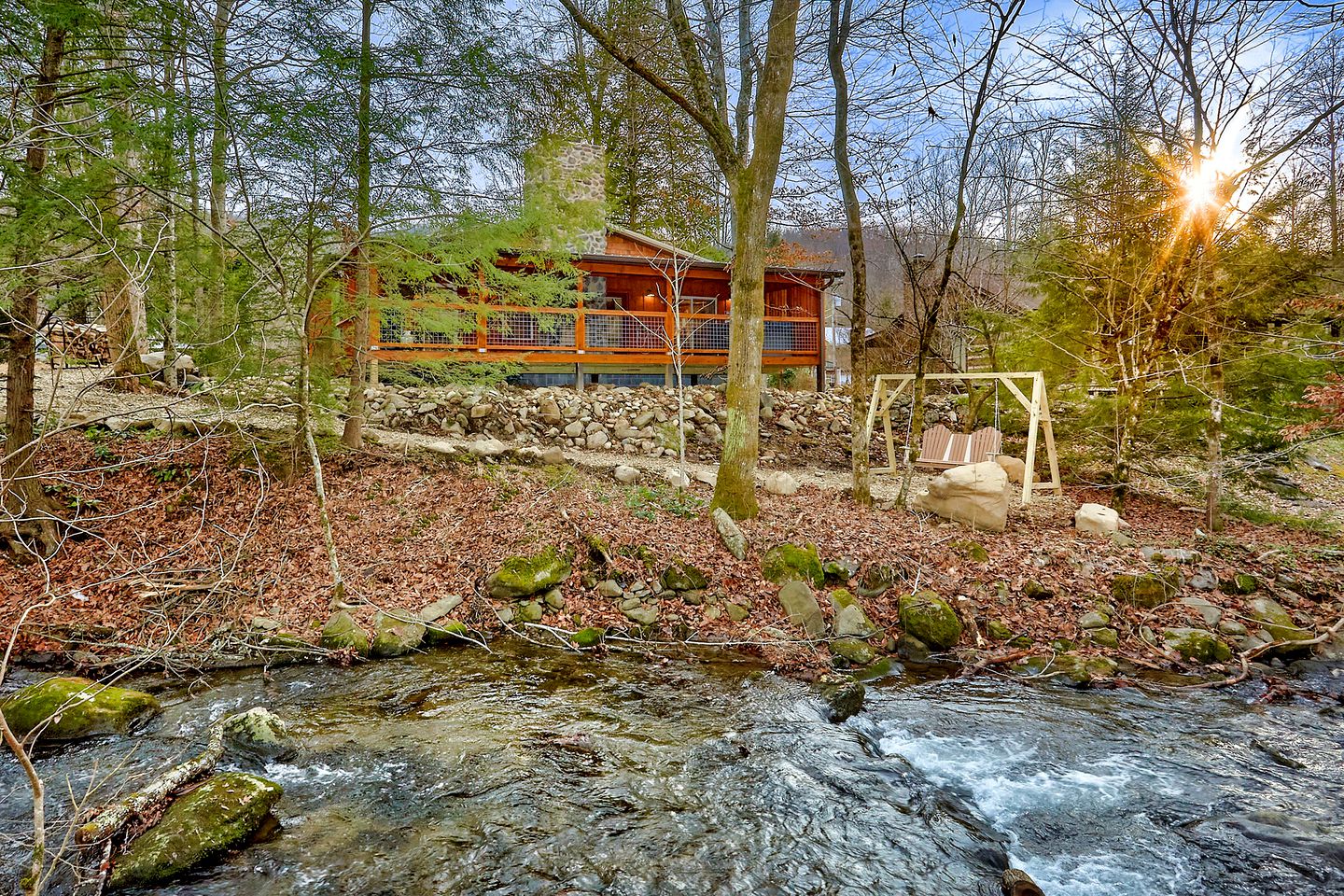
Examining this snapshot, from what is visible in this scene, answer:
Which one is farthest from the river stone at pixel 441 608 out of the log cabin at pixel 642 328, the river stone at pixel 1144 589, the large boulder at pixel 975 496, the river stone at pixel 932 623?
the log cabin at pixel 642 328

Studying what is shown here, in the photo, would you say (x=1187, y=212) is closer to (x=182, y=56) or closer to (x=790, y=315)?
(x=182, y=56)

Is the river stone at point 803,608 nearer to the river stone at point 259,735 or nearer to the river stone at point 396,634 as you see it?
the river stone at point 396,634

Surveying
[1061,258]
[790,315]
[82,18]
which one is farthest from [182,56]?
[790,315]

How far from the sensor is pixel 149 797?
3.16 meters

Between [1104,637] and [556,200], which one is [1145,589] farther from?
[556,200]

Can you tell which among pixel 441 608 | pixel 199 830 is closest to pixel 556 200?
pixel 441 608

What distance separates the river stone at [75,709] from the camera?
4.01 m

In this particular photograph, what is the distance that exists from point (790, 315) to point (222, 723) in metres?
15.4

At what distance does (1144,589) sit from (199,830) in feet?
24.1

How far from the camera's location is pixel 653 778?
147 inches

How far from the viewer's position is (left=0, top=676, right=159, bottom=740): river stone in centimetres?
401

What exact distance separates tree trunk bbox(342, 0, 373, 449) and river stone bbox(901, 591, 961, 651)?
20.9 feet

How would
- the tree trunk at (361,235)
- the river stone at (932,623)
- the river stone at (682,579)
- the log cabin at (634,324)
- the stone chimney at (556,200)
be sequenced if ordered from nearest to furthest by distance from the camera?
1. the river stone at (932,623)
2. the river stone at (682,579)
3. the tree trunk at (361,235)
4. the stone chimney at (556,200)
5. the log cabin at (634,324)

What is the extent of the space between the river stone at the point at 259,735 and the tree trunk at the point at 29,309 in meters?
2.25
